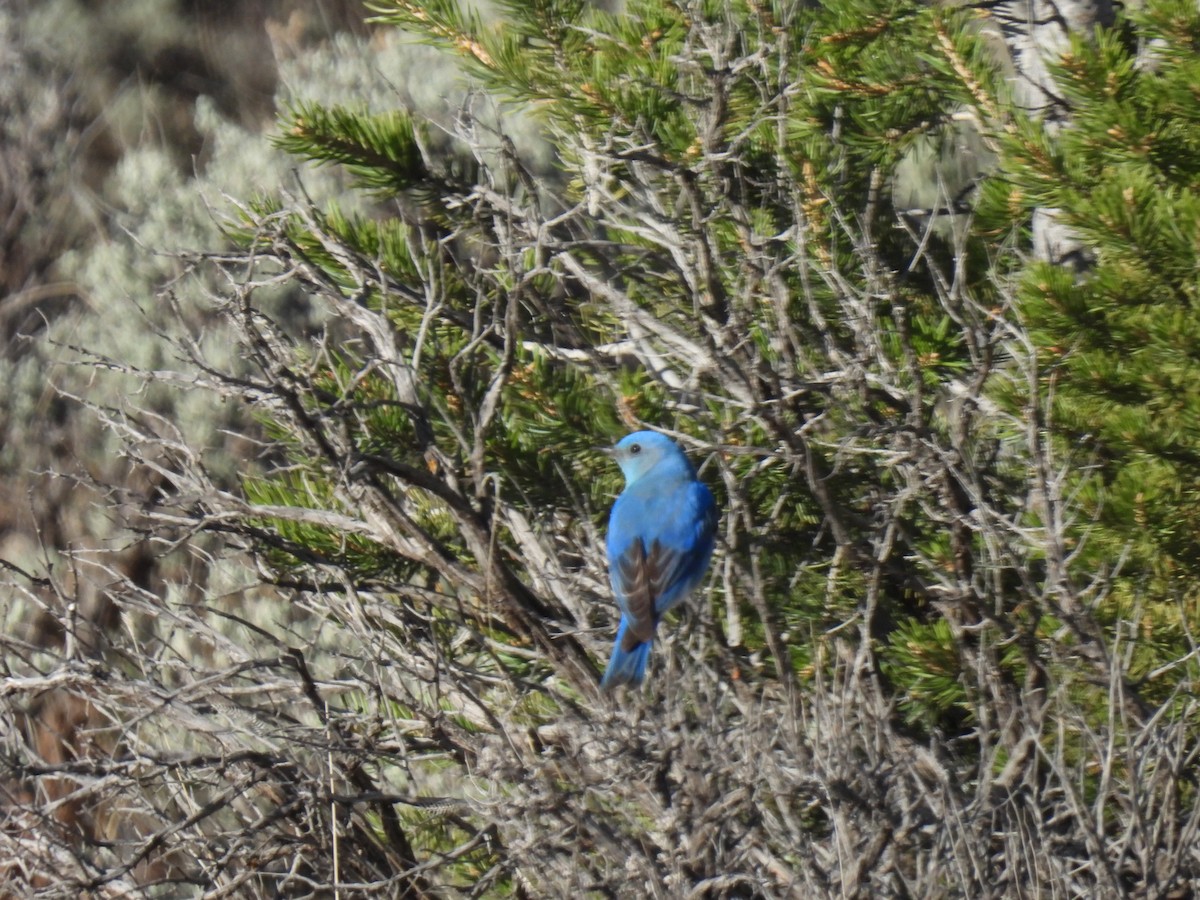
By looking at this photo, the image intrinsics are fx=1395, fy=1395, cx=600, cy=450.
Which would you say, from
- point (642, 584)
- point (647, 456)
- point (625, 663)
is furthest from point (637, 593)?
point (647, 456)

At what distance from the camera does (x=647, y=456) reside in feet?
10.6

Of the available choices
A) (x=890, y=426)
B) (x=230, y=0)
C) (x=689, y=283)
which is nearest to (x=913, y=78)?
(x=689, y=283)

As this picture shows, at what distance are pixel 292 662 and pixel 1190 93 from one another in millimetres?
1955

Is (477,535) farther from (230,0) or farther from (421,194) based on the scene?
(230,0)

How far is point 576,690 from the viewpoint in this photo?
9.07 feet

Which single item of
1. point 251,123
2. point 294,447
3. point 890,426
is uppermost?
point 890,426

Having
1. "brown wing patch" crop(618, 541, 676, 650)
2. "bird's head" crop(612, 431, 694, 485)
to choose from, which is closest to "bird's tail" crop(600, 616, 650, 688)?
"brown wing patch" crop(618, 541, 676, 650)

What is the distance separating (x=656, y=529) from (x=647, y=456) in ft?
0.56

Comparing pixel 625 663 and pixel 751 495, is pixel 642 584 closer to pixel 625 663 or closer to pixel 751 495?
pixel 625 663

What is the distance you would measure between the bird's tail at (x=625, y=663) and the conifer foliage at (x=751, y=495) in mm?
44

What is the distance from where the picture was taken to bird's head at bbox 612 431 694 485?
3.15 metres

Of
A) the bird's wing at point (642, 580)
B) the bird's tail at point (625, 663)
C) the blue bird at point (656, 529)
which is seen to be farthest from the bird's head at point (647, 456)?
the bird's tail at point (625, 663)

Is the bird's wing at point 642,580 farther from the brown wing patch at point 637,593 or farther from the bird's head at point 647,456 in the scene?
the bird's head at point 647,456

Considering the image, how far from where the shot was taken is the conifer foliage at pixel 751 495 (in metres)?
2.24
